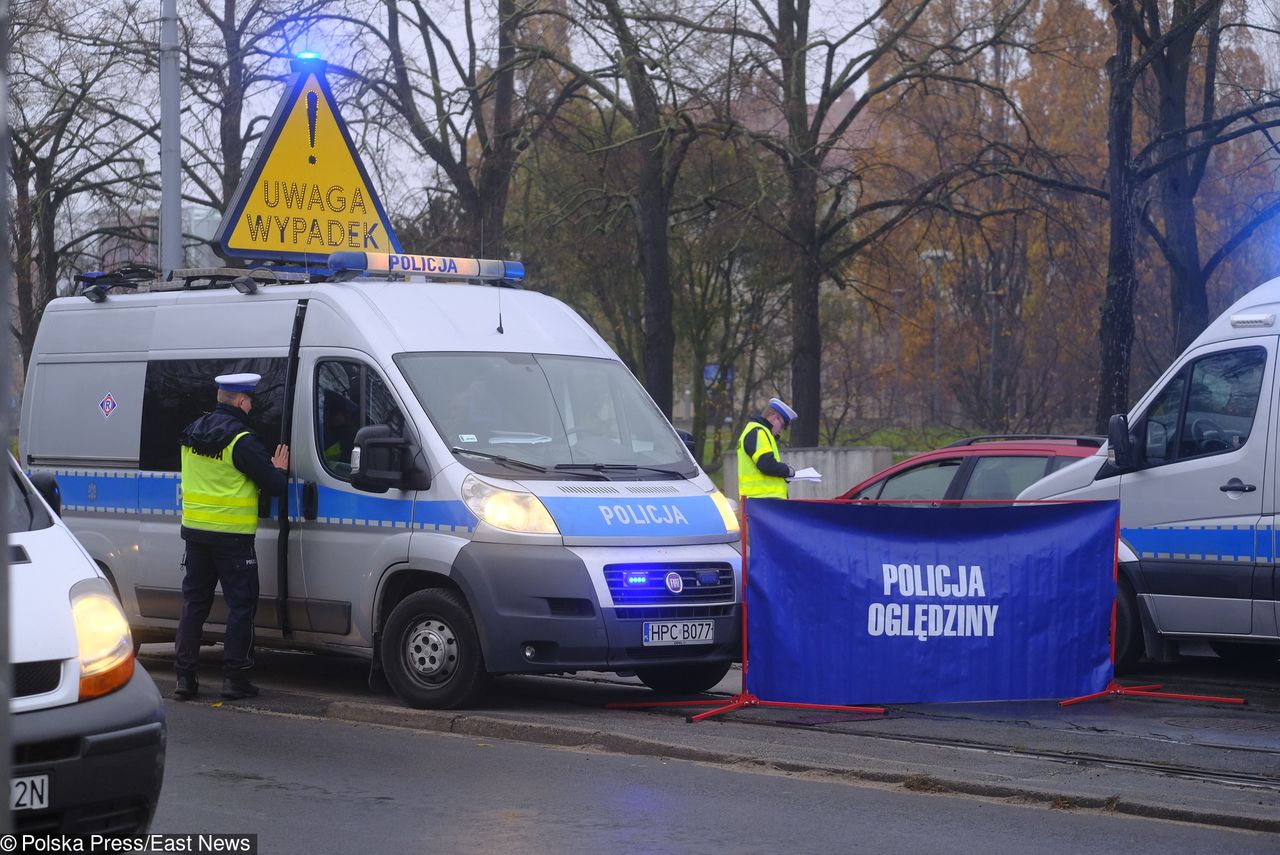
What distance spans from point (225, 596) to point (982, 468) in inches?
227

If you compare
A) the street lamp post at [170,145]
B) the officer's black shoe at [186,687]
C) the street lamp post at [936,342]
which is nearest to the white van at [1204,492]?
the officer's black shoe at [186,687]

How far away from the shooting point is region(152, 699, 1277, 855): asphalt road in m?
6.10

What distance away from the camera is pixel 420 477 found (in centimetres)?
922

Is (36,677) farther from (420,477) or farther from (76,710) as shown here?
(420,477)

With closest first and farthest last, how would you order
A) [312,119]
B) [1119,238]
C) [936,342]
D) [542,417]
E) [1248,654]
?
[542,417] < [1248,654] < [312,119] < [1119,238] < [936,342]

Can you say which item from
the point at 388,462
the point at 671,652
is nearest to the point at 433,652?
the point at 388,462

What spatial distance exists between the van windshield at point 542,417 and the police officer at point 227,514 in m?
0.97

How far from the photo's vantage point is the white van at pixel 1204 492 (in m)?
9.88

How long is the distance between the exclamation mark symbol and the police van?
2565 millimetres

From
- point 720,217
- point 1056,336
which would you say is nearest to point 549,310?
point 720,217

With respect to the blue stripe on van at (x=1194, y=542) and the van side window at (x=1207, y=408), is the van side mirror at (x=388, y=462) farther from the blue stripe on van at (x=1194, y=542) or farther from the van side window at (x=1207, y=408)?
the van side window at (x=1207, y=408)

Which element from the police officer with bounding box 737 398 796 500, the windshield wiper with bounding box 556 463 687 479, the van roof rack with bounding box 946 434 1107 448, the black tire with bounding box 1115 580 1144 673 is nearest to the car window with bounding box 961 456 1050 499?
the van roof rack with bounding box 946 434 1107 448

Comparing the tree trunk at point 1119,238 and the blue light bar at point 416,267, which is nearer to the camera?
the blue light bar at point 416,267

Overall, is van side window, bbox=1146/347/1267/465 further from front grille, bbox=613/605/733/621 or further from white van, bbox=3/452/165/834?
white van, bbox=3/452/165/834
